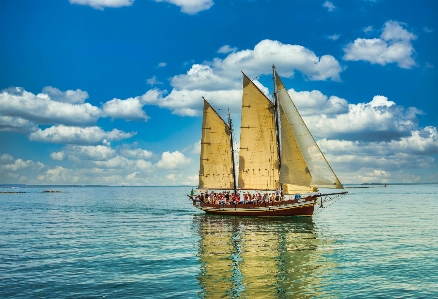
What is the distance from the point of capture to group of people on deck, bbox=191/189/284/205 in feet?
216

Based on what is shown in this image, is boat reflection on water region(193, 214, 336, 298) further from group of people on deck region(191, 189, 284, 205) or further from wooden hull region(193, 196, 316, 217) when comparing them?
group of people on deck region(191, 189, 284, 205)

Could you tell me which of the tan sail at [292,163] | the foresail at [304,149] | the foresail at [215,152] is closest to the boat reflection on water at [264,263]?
the foresail at [304,149]

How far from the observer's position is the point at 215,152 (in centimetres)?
7375

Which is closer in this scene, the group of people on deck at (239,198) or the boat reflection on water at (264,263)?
the boat reflection on water at (264,263)

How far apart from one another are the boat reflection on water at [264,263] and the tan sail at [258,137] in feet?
51.3

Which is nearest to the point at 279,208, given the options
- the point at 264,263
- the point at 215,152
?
the point at 215,152

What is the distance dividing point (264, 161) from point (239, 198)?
805 cm

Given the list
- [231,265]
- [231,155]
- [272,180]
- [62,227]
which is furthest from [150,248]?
[231,155]

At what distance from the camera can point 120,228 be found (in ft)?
177

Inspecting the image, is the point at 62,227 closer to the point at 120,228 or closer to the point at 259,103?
the point at 120,228

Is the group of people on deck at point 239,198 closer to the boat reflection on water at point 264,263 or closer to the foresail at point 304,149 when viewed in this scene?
the foresail at point 304,149

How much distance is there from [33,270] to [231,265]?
1339 centimetres

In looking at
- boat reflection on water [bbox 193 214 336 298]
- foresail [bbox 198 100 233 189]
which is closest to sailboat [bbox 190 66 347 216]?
foresail [bbox 198 100 233 189]

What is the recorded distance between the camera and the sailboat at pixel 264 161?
194ft
